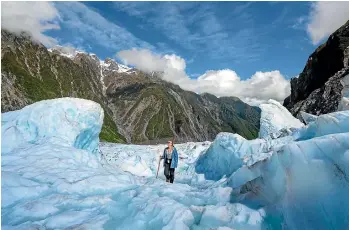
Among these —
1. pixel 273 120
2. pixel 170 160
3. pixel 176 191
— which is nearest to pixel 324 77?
pixel 273 120

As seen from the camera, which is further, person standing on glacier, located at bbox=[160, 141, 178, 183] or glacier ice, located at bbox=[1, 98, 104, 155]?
glacier ice, located at bbox=[1, 98, 104, 155]

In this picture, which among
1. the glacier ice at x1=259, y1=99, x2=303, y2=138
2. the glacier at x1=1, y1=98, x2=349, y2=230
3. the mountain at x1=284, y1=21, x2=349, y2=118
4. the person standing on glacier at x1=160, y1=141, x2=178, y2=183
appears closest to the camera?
the glacier at x1=1, y1=98, x2=349, y2=230

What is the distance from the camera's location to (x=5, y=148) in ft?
54.3

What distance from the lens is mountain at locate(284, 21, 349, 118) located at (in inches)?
1467

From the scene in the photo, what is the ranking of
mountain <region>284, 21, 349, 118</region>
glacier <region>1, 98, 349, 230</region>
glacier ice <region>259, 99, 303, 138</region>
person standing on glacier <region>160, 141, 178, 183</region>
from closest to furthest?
glacier <region>1, 98, 349, 230</region> < person standing on glacier <region>160, 141, 178, 183</region> < glacier ice <region>259, 99, 303, 138</region> < mountain <region>284, 21, 349, 118</region>

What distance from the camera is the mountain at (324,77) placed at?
3727 cm

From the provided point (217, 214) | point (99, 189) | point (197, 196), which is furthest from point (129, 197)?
point (217, 214)

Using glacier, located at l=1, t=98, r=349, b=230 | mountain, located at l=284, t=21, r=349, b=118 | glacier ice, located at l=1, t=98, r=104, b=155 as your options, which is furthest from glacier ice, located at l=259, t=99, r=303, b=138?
glacier ice, located at l=1, t=98, r=104, b=155

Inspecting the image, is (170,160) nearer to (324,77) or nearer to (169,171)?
(169,171)

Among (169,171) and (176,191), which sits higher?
(169,171)

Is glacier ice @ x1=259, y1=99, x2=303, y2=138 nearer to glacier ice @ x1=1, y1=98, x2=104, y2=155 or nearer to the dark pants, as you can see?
the dark pants

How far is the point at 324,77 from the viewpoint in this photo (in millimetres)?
58906

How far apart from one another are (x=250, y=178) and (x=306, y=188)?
2.77 metres

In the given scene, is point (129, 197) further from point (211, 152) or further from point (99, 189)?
point (211, 152)
